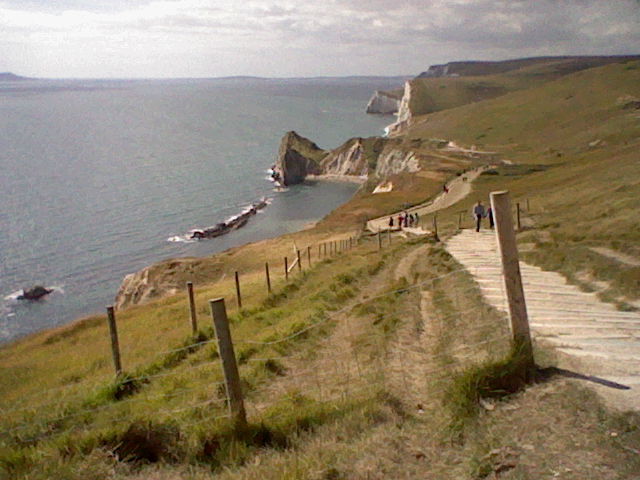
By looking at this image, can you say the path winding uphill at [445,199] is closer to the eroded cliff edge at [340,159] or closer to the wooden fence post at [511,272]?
Answer: the eroded cliff edge at [340,159]

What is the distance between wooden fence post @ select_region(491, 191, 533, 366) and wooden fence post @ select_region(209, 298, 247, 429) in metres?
3.44

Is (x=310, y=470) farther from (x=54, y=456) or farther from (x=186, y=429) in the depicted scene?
(x=54, y=456)

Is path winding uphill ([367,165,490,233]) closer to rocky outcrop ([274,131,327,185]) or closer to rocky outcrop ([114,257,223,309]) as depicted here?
rocky outcrop ([114,257,223,309])

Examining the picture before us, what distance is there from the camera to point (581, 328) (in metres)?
8.76

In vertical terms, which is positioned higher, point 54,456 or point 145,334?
point 54,456

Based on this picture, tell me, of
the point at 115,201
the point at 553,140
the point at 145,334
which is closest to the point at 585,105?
the point at 553,140

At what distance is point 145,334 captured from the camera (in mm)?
17969

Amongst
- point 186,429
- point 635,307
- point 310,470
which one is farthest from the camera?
point 635,307

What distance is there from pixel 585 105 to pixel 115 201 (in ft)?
→ 348

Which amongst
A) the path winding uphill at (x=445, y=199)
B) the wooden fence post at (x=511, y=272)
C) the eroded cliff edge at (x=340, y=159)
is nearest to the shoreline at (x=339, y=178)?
the eroded cliff edge at (x=340, y=159)

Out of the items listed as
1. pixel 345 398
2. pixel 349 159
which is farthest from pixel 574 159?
pixel 345 398

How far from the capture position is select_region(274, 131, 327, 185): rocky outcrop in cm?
11688

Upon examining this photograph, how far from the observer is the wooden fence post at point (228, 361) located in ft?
20.9

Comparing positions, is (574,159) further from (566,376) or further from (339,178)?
(566,376)
